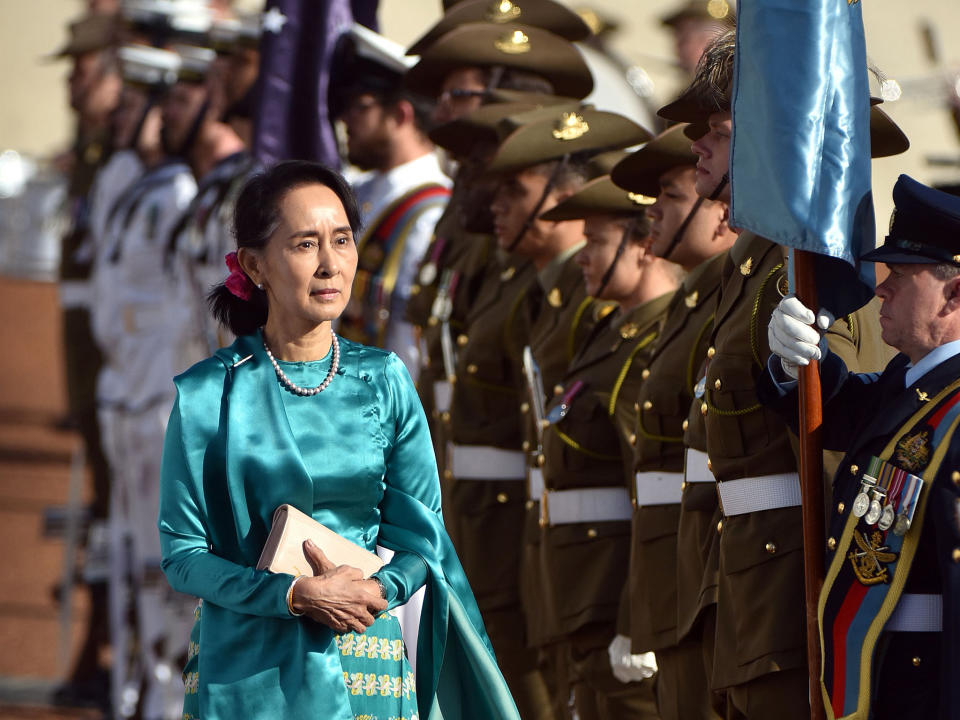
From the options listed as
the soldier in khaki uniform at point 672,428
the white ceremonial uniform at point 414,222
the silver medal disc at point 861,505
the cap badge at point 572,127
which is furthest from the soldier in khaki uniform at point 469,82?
the silver medal disc at point 861,505

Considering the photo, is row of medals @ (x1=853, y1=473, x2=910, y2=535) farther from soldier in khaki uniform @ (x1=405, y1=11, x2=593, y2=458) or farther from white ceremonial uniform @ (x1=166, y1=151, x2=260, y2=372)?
white ceremonial uniform @ (x1=166, y1=151, x2=260, y2=372)

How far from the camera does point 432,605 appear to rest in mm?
4250

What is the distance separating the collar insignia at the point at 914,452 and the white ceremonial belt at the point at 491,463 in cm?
291

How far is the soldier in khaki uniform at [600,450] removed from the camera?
5.89 meters

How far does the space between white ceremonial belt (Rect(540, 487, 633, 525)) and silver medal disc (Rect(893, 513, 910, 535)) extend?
1.90 m

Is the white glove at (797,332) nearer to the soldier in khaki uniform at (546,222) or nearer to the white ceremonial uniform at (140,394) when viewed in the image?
the soldier in khaki uniform at (546,222)

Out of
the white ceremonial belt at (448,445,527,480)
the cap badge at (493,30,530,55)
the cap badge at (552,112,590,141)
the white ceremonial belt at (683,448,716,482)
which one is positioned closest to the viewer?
the white ceremonial belt at (683,448,716,482)

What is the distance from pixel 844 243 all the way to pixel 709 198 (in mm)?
660

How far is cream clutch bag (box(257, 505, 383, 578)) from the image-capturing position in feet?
13.1

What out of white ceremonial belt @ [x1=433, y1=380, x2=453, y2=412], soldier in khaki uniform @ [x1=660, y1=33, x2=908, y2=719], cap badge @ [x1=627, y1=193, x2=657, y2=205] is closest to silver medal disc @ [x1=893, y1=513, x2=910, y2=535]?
soldier in khaki uniform @ [x1=660, y1=33, x2=908, y2=719]

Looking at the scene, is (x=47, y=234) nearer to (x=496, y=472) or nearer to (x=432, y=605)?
(x=496, y=472)

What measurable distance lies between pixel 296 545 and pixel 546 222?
281 centimetres

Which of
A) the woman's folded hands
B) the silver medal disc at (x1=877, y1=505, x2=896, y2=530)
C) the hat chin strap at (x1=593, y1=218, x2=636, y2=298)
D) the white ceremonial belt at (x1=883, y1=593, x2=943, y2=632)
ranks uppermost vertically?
the hat chin strap at (x1=593, y1=218, x2=636, y2=298)

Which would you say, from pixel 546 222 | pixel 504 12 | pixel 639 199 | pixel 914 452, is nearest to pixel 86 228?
pixel 504 12
